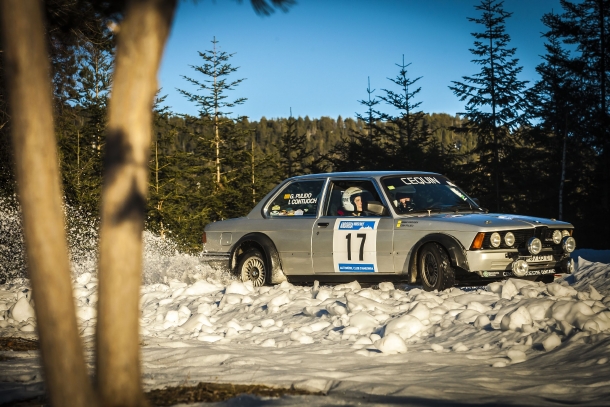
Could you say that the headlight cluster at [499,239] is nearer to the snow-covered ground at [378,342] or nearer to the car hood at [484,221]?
the car hood at [484,221]

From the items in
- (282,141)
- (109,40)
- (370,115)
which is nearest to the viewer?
(109,40)

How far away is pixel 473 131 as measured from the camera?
41.9 metres

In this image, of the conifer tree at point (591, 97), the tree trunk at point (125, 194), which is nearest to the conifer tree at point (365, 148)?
the conifer tree at point (591, 97)

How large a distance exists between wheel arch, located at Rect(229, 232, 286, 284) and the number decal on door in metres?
0.96

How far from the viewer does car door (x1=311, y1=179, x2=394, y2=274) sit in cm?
990

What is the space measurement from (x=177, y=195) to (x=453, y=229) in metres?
24.9

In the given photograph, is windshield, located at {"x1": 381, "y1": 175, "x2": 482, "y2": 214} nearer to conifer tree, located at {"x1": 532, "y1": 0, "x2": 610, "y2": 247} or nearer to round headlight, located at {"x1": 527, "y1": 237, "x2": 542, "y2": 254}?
round headlight, located at {"x1": 527, "y1": 237, "x2": 542, "y2": 254}

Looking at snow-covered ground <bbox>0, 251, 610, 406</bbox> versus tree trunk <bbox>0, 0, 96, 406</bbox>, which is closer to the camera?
tree trunk <bbox>0, 0, 96, 406</bbox>

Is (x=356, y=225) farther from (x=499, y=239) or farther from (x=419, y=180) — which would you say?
(x=499, y=239)

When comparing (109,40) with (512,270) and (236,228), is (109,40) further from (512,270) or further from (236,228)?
(512,270)

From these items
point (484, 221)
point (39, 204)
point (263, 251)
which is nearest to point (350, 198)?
point (263, 251)

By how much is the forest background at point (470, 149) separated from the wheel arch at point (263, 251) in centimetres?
1762

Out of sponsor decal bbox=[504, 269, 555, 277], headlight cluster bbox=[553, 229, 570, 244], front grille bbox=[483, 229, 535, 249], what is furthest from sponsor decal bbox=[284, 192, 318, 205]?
headlight cluster bbox=[553, 229, 570, 244]

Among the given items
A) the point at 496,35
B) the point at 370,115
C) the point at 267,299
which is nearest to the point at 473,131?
the point at 496,35
